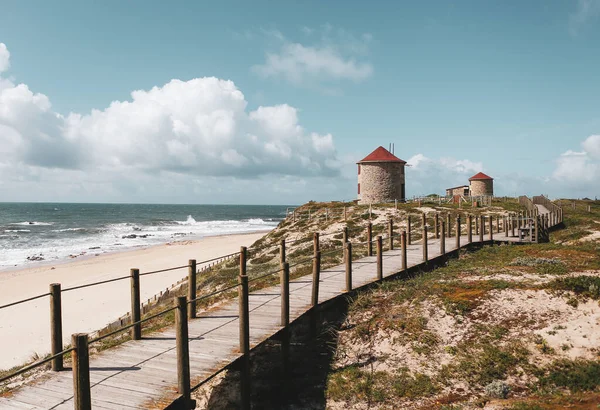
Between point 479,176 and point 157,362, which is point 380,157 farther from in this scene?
point 157,362

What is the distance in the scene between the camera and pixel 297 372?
388 inches

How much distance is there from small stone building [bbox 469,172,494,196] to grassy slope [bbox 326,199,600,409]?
175ft

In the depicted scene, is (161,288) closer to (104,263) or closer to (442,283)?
(104,263)

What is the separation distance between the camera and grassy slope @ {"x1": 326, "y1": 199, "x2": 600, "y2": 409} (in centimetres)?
777

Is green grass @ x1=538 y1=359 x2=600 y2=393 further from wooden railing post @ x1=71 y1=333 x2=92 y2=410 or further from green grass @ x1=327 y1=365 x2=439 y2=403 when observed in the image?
wooden railing post @ x1=71 y1=333 x2=92 y2=410

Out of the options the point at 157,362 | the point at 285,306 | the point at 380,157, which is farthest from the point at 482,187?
the point at 157,362

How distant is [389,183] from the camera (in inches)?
2003

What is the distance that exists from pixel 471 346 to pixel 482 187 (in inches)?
2311

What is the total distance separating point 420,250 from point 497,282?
23.3ft

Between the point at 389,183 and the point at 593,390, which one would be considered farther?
the point at 389,183

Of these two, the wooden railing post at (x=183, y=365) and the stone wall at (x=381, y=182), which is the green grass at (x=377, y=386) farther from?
the stone wall at (x=381, y=182)

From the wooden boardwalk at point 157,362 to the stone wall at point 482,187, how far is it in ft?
185

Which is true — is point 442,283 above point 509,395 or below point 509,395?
above

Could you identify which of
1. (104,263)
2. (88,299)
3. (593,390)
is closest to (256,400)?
(593,390)
